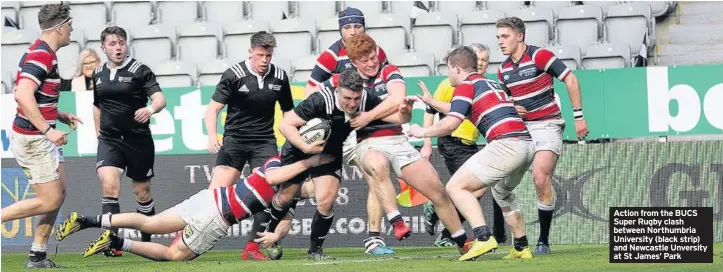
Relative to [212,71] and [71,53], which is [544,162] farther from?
[71,53]

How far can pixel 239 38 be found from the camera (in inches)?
673

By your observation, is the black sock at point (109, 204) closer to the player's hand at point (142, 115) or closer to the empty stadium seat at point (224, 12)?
the player's hand at point (142, 115)

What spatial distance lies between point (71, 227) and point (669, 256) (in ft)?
14.4

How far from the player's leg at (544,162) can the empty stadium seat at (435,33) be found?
550 centimetres

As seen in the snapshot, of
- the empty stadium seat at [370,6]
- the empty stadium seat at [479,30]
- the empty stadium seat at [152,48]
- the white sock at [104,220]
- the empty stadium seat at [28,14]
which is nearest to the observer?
the white sock at [104,220]

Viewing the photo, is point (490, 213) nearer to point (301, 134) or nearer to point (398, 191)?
point (398, 191)

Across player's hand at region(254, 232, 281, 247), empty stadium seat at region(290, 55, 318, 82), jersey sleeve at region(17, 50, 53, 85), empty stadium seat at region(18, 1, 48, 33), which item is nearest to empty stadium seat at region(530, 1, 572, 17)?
empty stadium seat at region(290, 55, 318, 82)

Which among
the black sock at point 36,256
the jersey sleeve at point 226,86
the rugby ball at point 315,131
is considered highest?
the jersey sleeve at point 226,86

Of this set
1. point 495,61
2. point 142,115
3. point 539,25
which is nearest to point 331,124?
point 142,115

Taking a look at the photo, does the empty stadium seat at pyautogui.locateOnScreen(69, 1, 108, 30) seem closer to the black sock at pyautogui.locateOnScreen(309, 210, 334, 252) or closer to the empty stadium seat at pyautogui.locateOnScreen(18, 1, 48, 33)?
the empty stadium seat at pyautogui.locateOnScreen(18, 1, 48, 33)

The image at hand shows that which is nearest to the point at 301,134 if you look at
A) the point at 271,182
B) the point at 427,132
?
the point at 271,182

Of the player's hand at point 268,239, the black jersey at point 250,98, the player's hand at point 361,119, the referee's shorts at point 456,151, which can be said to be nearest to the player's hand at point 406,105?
the player's hand at point 361,119

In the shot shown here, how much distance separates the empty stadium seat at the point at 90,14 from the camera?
18.1 meters

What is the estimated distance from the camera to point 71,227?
31.9 feet
